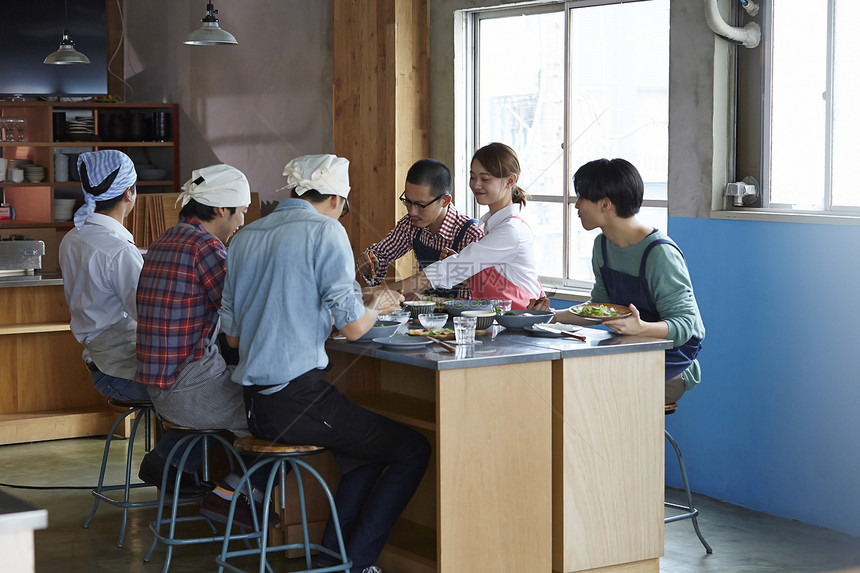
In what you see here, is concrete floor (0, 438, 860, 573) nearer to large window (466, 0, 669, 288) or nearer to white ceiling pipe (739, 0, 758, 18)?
large window (466, 0, 669, 288)

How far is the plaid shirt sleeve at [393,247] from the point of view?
4797mm

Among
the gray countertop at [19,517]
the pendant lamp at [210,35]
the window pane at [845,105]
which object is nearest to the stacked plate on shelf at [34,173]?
the pendant lamp at [210,35]

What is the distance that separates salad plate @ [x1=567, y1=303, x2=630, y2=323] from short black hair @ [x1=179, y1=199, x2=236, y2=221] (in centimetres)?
137

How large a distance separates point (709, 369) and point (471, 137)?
91.2 inches

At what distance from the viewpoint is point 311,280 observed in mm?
3219

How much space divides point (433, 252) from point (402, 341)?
1.28 m

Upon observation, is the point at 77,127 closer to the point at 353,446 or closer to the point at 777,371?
the point at 353,446

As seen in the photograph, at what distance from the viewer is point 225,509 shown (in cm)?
363

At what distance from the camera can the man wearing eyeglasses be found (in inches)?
172

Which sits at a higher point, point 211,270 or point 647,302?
point 211,270

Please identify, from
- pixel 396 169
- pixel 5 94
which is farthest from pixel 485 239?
pixel 5 94

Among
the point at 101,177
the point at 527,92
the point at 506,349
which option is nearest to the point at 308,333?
the point at 506,349

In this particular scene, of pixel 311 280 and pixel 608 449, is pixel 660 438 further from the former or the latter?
pixel 311 280

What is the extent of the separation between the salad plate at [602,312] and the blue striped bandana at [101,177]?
201cm
